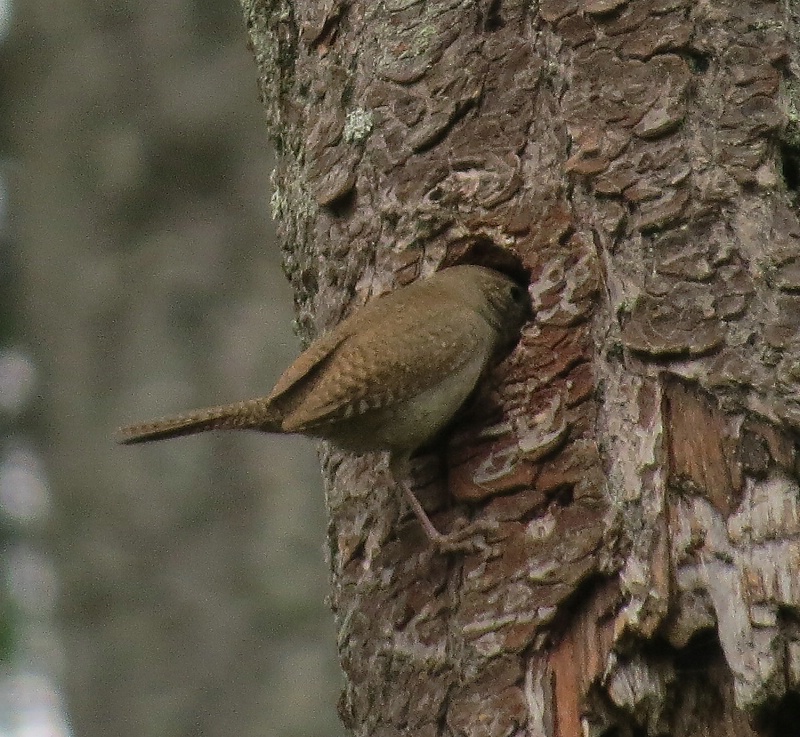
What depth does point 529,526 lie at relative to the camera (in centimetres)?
272

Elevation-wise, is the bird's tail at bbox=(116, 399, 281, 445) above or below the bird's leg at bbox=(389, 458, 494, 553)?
above

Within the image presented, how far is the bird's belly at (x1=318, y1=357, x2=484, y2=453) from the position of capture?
299 centimetres

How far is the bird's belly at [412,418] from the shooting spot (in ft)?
9.80

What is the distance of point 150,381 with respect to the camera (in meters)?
5.03

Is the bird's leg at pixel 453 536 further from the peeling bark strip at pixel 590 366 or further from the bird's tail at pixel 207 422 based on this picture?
the bird's tail at pixel 207 422

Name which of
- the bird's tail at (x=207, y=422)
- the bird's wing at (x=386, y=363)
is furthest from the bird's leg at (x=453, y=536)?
the bird's tail at (x=207, y=422)

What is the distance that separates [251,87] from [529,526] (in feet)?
10.4

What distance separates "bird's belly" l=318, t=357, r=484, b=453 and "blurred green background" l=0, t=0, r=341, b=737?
1831mm

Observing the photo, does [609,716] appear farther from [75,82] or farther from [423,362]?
[75,82]

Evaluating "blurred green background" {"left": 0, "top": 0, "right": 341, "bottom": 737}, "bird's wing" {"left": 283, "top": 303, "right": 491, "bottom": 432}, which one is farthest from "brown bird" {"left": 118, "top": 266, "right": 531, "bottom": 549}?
"blurred green background" {"left": 0, "top": 0, "right": 341, "bottom": 737}

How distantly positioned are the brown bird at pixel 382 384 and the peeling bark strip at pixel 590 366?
9 cm

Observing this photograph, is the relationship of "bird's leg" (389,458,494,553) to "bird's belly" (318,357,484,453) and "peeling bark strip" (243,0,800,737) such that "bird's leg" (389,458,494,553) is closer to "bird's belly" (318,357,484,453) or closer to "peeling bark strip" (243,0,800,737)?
"peeling bark strip" (243,0,800,737)

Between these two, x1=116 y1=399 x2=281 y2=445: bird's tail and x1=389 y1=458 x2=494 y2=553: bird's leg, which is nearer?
x1=389 y1=458 x2=494 y2=553: bird's leg

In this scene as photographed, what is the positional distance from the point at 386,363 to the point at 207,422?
0.47 m
